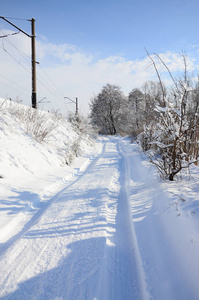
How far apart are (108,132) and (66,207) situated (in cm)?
3373

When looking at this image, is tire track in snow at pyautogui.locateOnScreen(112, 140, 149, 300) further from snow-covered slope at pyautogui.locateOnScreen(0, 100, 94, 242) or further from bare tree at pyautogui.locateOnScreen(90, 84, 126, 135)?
bare tree at pyautogui.locateOnScreen(90, 84, 126, 135)

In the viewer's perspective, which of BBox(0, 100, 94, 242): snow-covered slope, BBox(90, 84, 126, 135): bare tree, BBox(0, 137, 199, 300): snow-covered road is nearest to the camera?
BBox(0, 137, 199, 300): snow-covered road

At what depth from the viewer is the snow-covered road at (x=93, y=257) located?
67.6 inches

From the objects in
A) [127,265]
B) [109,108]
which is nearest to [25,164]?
[127,265]

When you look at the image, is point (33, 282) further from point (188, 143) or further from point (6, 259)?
point (188, 143)

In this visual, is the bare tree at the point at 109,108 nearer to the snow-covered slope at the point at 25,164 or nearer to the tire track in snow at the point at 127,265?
the snow-covered slope at the point at 25,164

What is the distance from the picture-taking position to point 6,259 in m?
2.12

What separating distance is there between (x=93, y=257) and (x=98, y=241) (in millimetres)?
296

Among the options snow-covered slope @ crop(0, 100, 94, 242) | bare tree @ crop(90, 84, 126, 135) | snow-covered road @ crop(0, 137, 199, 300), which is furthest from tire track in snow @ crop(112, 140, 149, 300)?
bare tree @ crop(90, 84, 126, 135)

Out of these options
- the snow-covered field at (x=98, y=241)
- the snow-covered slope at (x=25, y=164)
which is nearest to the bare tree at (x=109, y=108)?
the snow-covered slope at (x=25, y=164)

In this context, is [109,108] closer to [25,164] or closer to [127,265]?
[25,164]

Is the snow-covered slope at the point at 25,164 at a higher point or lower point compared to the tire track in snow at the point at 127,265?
higher

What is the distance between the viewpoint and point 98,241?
2422 millimetres

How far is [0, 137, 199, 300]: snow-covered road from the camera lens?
1716mm
